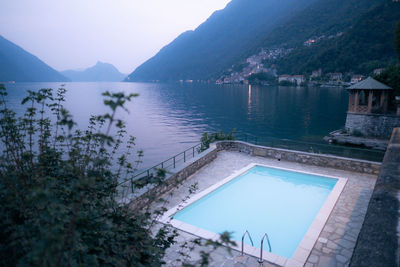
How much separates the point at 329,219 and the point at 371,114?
23.9 metres

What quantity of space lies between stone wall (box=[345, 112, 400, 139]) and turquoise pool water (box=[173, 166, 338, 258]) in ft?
65.6

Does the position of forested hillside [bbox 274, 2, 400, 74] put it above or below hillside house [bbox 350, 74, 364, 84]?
above

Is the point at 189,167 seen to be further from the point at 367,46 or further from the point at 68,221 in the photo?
the point at 367,46

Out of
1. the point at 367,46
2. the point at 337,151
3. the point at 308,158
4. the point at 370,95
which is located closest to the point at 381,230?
the point at 308,158

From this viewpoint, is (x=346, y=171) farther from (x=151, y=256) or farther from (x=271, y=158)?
(x=151, y=256)

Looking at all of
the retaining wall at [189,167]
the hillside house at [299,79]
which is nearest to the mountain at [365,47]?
the hillside house at [299,79]

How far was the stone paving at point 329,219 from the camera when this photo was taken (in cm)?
575

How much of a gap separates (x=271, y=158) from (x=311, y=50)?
153 metres

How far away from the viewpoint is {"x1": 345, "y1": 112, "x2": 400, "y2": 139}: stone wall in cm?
2537

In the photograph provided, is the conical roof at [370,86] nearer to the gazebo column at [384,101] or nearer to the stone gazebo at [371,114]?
the stone gazebo at [371,114]

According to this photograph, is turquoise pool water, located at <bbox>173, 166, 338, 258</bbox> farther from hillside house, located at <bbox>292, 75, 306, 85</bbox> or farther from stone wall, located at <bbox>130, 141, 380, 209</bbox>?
hillside house, located at <bbox>292, 75, 306, 85</bbox>

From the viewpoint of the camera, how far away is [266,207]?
33.7 ft

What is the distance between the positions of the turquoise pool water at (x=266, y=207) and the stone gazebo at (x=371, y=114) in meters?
19.2

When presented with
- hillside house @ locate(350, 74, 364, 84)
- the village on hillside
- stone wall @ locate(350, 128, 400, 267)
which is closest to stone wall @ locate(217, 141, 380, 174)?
stone wall @ locate(350, 128, 400, 267)
